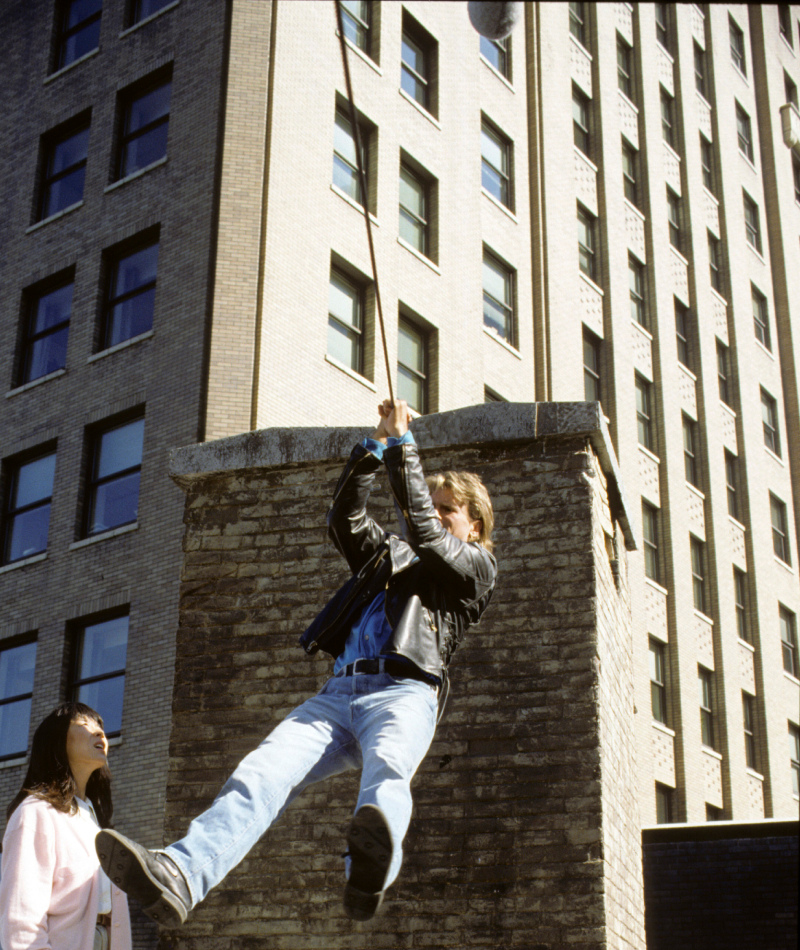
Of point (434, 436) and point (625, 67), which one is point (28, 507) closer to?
point (434, 436)

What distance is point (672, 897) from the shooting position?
17516mm

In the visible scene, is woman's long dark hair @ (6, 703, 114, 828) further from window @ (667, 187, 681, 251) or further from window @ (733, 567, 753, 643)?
window @ (667, 187, 681, 251)

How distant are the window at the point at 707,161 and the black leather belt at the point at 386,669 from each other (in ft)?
105

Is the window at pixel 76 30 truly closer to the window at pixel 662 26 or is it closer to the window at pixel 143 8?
the window at pixel 143 8

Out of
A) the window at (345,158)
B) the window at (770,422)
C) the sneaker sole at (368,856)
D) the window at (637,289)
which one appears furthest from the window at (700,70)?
the sneaker sole at (368,856)

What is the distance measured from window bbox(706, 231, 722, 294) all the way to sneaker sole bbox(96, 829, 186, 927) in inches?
1253

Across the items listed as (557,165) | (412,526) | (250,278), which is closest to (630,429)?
(557,165)

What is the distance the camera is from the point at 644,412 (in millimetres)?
29062

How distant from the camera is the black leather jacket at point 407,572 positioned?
4875 mm

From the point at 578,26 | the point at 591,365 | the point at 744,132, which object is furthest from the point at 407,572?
the point at 744,132

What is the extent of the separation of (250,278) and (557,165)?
433 inches

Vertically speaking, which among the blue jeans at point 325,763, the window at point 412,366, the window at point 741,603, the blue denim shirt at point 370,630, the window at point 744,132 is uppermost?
the window at point 744,132

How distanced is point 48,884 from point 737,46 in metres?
38.5

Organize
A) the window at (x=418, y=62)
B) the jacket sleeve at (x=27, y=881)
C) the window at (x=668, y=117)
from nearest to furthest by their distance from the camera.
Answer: the jacket sleeve at (x=27, y=881), the window at (x=418, y=62), the window at (x=668, y=117)
